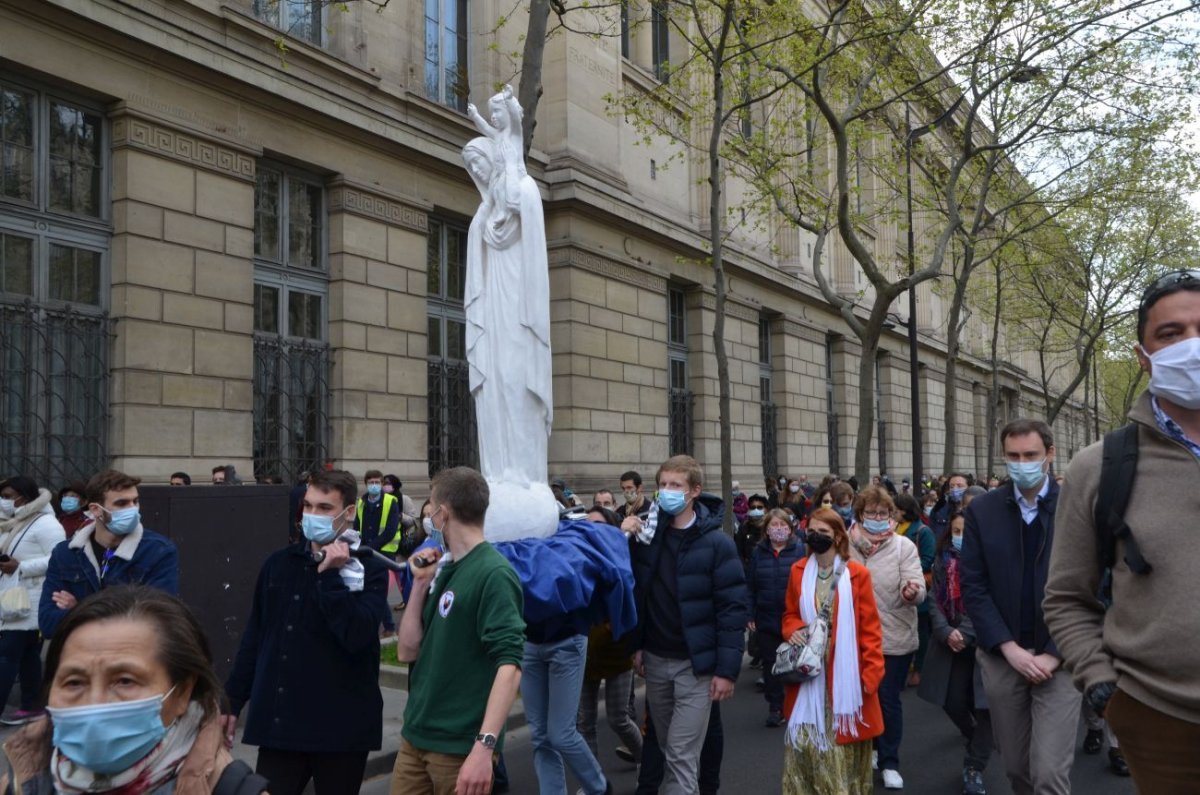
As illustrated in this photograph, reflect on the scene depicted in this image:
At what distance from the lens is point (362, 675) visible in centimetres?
438

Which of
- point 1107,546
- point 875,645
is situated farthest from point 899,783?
point 1107,546

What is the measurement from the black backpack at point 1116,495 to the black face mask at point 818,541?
9.92 feet

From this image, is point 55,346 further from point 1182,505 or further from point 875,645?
point 1182,505

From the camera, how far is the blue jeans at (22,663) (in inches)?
314

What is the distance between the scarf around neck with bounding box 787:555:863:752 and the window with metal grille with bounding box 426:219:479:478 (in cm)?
1337

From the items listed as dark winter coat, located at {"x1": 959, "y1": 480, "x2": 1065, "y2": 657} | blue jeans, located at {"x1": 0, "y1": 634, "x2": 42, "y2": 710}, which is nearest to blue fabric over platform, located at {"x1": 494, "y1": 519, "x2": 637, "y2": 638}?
dark winter coat, located at {"x1": 959, "y1": 480, "x2": 1065, "y2": 657}

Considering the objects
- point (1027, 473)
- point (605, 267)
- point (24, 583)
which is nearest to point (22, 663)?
point (24, 583)

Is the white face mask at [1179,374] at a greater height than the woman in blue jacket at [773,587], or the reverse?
the white face mask at [1179,374]

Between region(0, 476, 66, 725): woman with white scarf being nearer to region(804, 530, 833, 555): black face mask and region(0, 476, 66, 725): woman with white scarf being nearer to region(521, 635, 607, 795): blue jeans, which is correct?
region(521, 635, 607, 795): blue jeans

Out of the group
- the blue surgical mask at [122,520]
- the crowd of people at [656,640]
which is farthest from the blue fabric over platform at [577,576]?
the blue surgical mask at [122,520]

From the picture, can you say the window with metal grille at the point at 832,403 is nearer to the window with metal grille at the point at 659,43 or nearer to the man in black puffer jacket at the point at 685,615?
the window with metal grille at the point at 659,43

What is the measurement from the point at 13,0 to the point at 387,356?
7.36 meters

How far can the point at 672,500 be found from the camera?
19.4 ft

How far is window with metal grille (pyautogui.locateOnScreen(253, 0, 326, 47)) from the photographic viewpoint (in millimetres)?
15633
